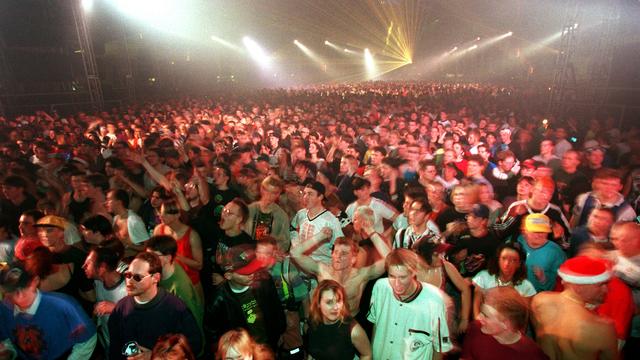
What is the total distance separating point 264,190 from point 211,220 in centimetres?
71

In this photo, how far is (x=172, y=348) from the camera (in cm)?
248

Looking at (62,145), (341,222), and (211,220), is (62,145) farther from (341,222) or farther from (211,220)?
(341,222)

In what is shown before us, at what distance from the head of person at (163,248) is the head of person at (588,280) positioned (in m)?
2.96

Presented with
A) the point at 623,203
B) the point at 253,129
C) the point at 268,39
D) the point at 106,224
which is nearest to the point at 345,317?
the point at 106,224

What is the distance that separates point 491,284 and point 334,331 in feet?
4.69

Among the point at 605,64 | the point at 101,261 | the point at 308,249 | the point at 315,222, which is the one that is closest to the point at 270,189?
the point at 315,222

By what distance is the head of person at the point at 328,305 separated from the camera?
279 cm

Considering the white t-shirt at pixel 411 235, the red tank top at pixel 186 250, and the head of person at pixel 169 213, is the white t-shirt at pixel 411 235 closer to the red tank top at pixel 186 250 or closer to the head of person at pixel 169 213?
the red tank top at pixel 186 250

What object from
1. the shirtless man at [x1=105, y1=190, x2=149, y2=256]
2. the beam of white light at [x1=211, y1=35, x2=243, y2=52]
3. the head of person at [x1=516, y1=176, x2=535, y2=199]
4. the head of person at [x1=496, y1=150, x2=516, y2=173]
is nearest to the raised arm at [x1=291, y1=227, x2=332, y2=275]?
the shirtless man at [x1=105, y1=190, x2=149, y2=256]

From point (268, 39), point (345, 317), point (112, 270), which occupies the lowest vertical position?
point (345, 317)

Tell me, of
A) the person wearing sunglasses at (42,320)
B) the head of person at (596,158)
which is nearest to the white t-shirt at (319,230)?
the person wearing sunglasses at (42,320)

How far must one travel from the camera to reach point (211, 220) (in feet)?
15.4

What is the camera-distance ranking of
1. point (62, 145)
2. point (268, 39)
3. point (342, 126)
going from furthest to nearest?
point (268, 39) < point (342, 126) < point (62, 145)

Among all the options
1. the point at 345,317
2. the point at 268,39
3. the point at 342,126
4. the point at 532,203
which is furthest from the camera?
the point at 268,39
